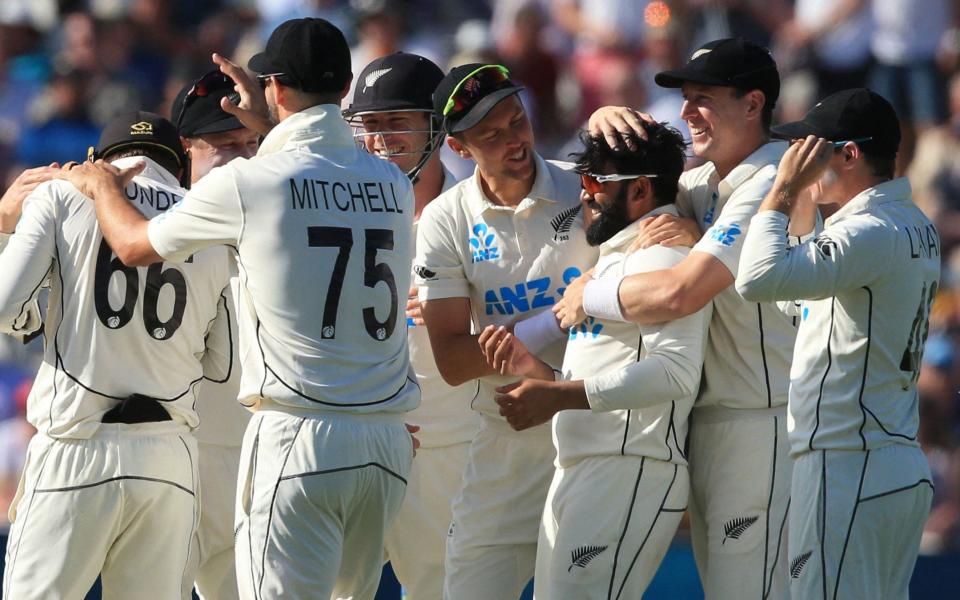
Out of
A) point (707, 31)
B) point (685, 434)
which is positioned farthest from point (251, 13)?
point (685, 434)

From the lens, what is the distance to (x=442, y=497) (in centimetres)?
655

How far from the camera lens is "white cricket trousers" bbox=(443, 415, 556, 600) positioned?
5914mm

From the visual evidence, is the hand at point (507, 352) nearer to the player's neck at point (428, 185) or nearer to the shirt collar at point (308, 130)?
the shirt collar at point (308, 130)

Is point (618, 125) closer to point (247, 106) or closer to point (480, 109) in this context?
point (480, 109)

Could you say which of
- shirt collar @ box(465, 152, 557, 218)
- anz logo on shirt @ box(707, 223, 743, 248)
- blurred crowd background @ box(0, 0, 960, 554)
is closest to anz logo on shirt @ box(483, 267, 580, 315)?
shirt collar @ box(465, 152, 557, 218)

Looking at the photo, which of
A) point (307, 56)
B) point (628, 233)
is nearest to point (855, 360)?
point (628, 233)

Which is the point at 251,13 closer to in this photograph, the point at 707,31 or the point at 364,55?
the point at 364,55

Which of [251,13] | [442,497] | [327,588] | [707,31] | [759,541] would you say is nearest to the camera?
[327,588]

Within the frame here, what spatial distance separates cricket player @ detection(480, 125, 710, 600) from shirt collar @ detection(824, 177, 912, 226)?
61 centimetres

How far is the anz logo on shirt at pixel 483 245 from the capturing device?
19.6 ft

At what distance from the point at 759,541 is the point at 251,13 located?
8.21 m

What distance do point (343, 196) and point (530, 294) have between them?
130 cm

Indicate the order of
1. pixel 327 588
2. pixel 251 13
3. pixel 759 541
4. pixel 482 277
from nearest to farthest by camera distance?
pixel 327 588, pixel 759 541, pixel 482 277, pixel 251 13

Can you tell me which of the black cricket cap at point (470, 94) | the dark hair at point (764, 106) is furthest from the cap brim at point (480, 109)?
the dark hair at point (764, 106)
